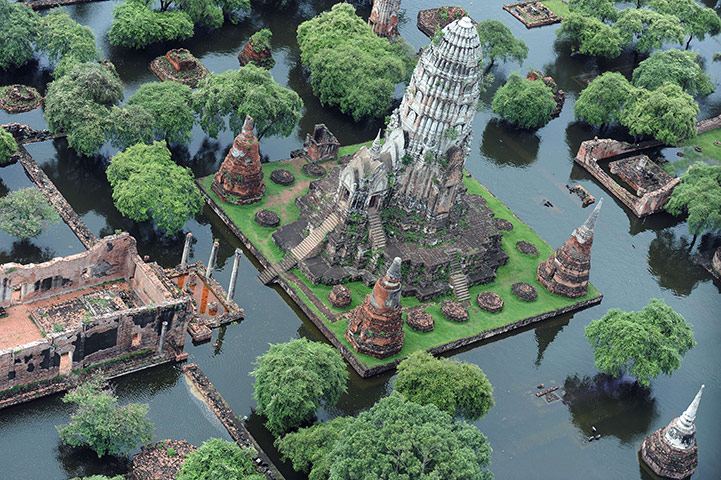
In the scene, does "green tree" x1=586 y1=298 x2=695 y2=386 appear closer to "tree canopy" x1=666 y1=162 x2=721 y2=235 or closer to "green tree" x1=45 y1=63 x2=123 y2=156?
"tree canopy" x1=666 y1=162 x2=721 y2=235

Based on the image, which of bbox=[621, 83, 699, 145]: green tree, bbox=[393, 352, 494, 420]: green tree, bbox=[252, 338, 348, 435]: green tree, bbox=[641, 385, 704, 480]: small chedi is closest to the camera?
bbox=[252, 338, 348, 435]: green tree

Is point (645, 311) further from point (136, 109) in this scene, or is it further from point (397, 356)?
point (136, 109)

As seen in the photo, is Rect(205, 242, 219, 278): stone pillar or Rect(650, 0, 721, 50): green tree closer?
Rect(205, 242, 219, 278): stone pillar

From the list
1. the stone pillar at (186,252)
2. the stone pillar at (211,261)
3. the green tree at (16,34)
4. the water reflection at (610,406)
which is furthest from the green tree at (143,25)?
the water reflection at (610,406)

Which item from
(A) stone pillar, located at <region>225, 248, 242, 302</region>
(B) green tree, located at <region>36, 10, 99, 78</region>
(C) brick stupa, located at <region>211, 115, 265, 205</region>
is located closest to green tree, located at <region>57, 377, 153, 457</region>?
(A) stone pillar, located at <region>225, 248, 242, 302</region>

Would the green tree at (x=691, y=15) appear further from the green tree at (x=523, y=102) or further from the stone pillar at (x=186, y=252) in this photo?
the stone pillar at (x=186, y=252)

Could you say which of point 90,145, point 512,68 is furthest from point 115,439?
point 512,68
